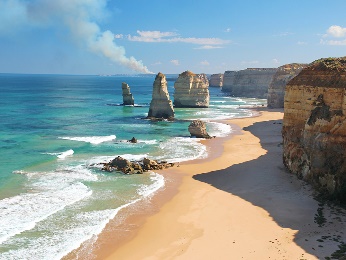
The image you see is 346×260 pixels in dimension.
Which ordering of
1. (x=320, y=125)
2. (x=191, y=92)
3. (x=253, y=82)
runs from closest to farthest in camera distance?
(x=320, y=125), (x=191, y=92), (x=253, y=82)

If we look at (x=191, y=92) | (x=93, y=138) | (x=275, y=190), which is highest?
(x=191, y=92)

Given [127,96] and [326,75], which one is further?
[127,96]

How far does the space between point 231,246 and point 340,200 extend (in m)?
7.95

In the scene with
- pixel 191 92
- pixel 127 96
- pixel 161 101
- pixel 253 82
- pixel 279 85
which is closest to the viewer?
pixel 161 101

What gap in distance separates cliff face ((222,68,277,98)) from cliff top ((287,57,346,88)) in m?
93.9

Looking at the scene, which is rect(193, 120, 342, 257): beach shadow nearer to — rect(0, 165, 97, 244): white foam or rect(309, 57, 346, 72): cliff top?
rect(309, 57, 346, 72): cliff top

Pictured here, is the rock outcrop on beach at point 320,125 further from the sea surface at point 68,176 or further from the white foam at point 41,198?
the white foam at point 41,198

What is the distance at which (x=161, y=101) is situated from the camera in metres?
64.6

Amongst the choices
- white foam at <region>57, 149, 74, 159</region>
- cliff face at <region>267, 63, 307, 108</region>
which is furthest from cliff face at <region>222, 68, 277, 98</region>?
white foam at <region>57, 149, 74, 159</region>

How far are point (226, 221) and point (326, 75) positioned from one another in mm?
11533

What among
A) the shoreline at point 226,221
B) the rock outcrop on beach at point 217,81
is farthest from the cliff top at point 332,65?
the rock outcrop on beach at point 217,81

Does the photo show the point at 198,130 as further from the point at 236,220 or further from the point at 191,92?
the point at 191,92

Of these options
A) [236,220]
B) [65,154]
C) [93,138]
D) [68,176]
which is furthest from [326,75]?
[93,138]

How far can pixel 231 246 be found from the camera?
671 inches
